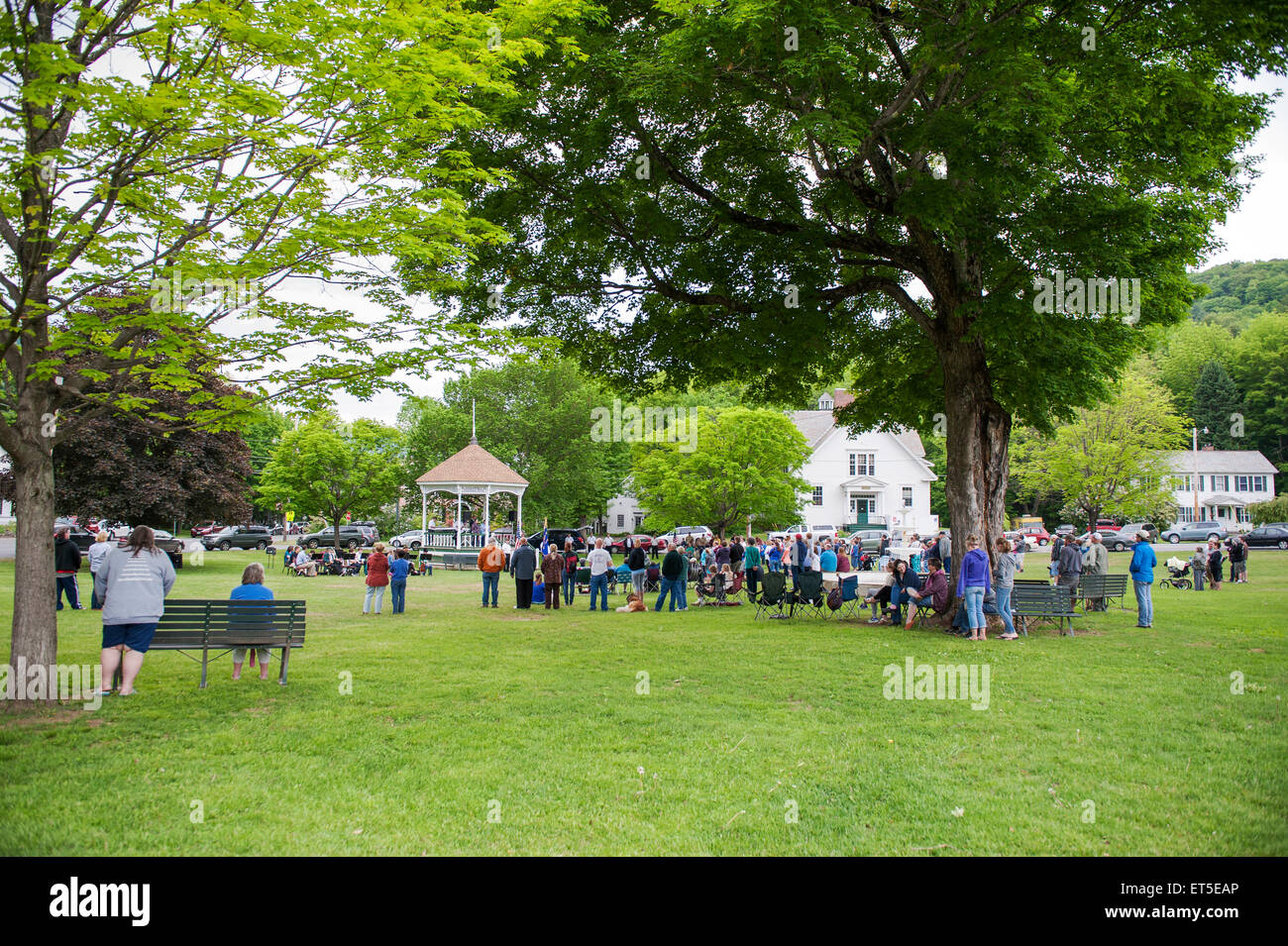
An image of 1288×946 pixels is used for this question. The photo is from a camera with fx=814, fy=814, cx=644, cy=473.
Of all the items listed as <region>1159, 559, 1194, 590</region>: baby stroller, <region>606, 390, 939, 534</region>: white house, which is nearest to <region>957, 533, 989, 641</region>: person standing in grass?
<region>1159, 559, 1194, 590</region>: baby stroller

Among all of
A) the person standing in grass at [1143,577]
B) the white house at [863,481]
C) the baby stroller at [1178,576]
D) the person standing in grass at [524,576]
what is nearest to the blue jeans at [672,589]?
the person standing in grass at [524,576]

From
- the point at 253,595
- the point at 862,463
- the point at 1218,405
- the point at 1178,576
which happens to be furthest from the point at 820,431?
the point at 253,595

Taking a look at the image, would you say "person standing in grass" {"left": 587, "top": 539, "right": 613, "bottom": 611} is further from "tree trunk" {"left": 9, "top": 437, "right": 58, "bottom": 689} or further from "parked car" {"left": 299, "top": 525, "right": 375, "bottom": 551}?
"parked car" {"left": 299, "top": 525, "right": 375, "bottom": 551}

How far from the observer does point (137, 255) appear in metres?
8.24

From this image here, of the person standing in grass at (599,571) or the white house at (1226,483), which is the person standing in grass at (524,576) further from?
the white house at (1226,483)

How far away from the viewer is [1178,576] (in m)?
25.5

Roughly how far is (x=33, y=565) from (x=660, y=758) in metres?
6.82

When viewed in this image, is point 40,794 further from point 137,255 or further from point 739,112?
point 739,112

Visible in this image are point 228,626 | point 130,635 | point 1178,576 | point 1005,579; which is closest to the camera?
point 130,635

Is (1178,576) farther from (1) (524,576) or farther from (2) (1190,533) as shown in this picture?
(2) (1190,533)

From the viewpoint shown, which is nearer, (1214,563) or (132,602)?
(132,602)

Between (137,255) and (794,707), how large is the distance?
821 cm

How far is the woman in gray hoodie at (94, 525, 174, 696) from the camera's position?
860cm

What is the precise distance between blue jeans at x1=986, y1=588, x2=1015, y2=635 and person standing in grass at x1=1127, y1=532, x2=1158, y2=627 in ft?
10.6
